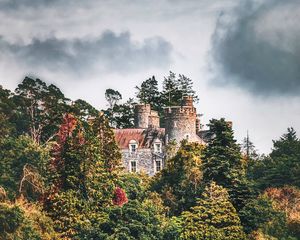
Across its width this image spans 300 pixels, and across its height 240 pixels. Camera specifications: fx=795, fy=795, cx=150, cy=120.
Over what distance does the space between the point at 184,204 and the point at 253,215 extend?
6.91 m

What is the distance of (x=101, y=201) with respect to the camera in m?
55.3

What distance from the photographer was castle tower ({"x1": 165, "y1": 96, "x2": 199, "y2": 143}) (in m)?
76.2

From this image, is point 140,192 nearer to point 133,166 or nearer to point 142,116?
point 133,166

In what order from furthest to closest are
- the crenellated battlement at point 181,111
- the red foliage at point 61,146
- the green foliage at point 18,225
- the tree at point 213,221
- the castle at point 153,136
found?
the crenellated battlement at point 181,111 < the castle at point 153,136 < the red foliage at point 61,146 < the tree at point 213,221 < the green foliage at point 18,225

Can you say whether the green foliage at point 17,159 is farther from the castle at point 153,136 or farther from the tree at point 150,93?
the tree at point 150,93

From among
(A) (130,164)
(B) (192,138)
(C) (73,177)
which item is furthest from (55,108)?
(C) (73,177)

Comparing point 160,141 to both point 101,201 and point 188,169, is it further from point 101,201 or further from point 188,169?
point 101,201

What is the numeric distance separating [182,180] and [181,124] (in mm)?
14047

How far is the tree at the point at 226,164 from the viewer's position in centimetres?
A: 5728

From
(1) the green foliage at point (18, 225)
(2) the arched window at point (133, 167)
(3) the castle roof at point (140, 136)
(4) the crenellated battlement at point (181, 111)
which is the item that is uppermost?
(4) the crenellated battlement at point (181, 111)

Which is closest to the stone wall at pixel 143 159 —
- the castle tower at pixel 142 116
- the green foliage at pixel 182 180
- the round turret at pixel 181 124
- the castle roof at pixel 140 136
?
the castle roof at pixel 140 136

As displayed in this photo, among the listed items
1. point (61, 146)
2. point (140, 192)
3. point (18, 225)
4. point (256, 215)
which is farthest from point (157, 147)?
point (18, 225)

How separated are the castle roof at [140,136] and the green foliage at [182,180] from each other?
35.5ft

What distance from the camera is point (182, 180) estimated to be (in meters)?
63.0
